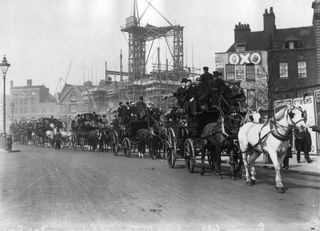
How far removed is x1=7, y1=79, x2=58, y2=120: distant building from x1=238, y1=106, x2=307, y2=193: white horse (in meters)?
81.5

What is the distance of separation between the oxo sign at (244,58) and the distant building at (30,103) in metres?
59.3

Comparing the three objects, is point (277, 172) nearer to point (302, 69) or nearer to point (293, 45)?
point (302, 69)

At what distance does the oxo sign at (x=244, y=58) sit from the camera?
116 feet

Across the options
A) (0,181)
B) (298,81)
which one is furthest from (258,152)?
(298,81)

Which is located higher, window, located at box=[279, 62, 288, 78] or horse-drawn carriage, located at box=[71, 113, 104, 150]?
window, located at box=[279, 62, 288, 78]

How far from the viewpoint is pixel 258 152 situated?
9664 mm

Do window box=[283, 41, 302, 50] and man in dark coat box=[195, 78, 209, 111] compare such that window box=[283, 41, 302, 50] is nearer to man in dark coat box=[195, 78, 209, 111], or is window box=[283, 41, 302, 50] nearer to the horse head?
man in dark coat box=[195, 78, 209, 111]

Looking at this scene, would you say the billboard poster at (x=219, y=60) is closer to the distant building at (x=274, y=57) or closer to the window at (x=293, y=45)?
the distant building at (x=274, y=57)

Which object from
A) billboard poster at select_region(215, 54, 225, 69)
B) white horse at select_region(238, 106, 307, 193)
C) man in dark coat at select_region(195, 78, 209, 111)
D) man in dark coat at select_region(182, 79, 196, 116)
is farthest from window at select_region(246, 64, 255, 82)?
white horse at select_region(238, 106, 307, 193)

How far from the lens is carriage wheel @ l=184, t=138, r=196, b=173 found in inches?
464

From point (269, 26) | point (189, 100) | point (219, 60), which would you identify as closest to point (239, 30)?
point (269, 26)

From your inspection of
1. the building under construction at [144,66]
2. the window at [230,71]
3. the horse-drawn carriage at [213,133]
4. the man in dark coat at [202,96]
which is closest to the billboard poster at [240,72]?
the window at [230,71]

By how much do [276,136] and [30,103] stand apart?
89998 millimetres

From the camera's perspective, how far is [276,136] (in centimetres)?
860
